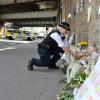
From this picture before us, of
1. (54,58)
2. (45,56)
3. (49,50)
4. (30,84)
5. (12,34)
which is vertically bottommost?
(12,34)

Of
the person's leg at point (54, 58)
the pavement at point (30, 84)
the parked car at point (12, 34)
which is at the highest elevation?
the person's leg at point (54, 58)

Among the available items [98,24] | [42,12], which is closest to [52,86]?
[98,24]

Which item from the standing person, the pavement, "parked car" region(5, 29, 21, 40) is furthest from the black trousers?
"parked car" region(5, 29, 21, 40)

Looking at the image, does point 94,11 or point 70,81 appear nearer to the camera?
point 70,81

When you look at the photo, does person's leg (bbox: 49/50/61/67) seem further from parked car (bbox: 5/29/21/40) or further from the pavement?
parked car (bbox: 5/29/21/40)

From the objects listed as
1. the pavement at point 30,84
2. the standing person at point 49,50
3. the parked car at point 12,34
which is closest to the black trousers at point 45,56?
the standing person at point 49,50

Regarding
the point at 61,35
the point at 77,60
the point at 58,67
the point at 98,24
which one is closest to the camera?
the point at 77,60

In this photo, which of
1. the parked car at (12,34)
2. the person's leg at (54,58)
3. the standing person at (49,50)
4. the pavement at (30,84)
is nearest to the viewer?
the pavement at (30,84)

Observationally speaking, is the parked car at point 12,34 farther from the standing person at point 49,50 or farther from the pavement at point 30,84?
the pavement at point 30,84

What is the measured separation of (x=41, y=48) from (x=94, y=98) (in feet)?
22.3

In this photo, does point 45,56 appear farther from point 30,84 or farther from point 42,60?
point 30,84

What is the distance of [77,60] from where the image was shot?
325 inches

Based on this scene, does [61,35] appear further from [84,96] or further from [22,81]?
[84,96]

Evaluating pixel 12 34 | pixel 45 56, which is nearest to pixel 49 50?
pixel 45 56
